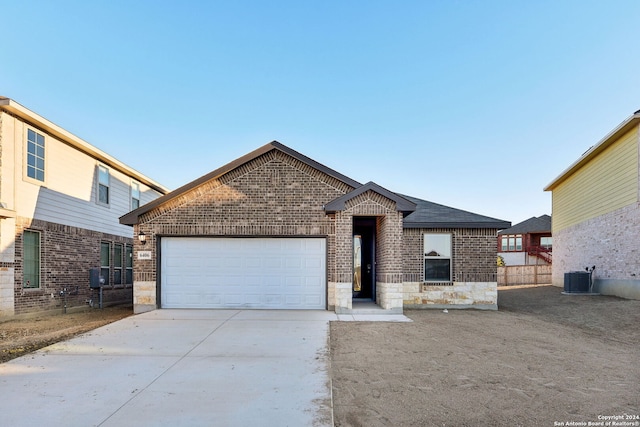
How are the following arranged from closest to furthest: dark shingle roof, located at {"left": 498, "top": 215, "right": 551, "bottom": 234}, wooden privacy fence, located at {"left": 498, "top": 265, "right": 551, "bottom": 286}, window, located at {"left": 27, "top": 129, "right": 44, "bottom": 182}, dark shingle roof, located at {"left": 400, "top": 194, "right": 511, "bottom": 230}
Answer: window, located at {"left": 27, "top": 129, "right": 44, "bottom": 182}, dark shingle roof, located at {"left": 400, "top": 194, "right": 511, "bottom": 230}, wooden privacy fence, located at {"left": 498, "top": 265, "right": 551, "bottom": 286}, dark shingle roof, located at {"left": 498, "top": 215, "right": 551, "bottom": 234}

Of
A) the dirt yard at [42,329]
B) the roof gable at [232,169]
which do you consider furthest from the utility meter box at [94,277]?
the roof gable at [232,169]

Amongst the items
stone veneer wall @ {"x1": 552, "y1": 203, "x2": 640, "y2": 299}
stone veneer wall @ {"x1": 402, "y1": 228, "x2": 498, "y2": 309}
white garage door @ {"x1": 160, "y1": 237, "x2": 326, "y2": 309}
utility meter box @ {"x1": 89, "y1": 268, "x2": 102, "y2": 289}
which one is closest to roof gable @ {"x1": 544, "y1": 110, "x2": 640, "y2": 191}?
stone veneer wall @ {"x1": 552, "y1": 203, "x2": 640, "y2": 299}

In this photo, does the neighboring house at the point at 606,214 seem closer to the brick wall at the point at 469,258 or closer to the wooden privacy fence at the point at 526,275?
the wooden privacy fence at the point at 526,275

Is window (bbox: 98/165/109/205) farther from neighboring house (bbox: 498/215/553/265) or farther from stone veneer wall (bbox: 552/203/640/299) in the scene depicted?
neighboring house (bbox: 498/215/553/265)

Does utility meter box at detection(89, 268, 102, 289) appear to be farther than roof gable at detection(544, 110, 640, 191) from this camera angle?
No

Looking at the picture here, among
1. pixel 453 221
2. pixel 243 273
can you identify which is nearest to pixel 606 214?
pixel 453 221

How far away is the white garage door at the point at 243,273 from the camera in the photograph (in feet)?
37.4

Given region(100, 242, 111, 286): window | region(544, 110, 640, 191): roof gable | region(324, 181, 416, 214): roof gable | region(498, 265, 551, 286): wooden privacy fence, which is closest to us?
region(324, 181, 416, 214): roof gable

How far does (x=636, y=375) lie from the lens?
548 centimetres

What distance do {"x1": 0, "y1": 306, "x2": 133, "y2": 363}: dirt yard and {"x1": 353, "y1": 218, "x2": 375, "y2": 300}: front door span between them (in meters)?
8.07

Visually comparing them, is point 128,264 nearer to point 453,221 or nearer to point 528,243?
point 453,221

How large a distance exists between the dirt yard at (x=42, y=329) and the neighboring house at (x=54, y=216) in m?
0.78

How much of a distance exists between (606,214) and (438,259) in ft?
29.4

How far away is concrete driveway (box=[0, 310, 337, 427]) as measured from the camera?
396cm
